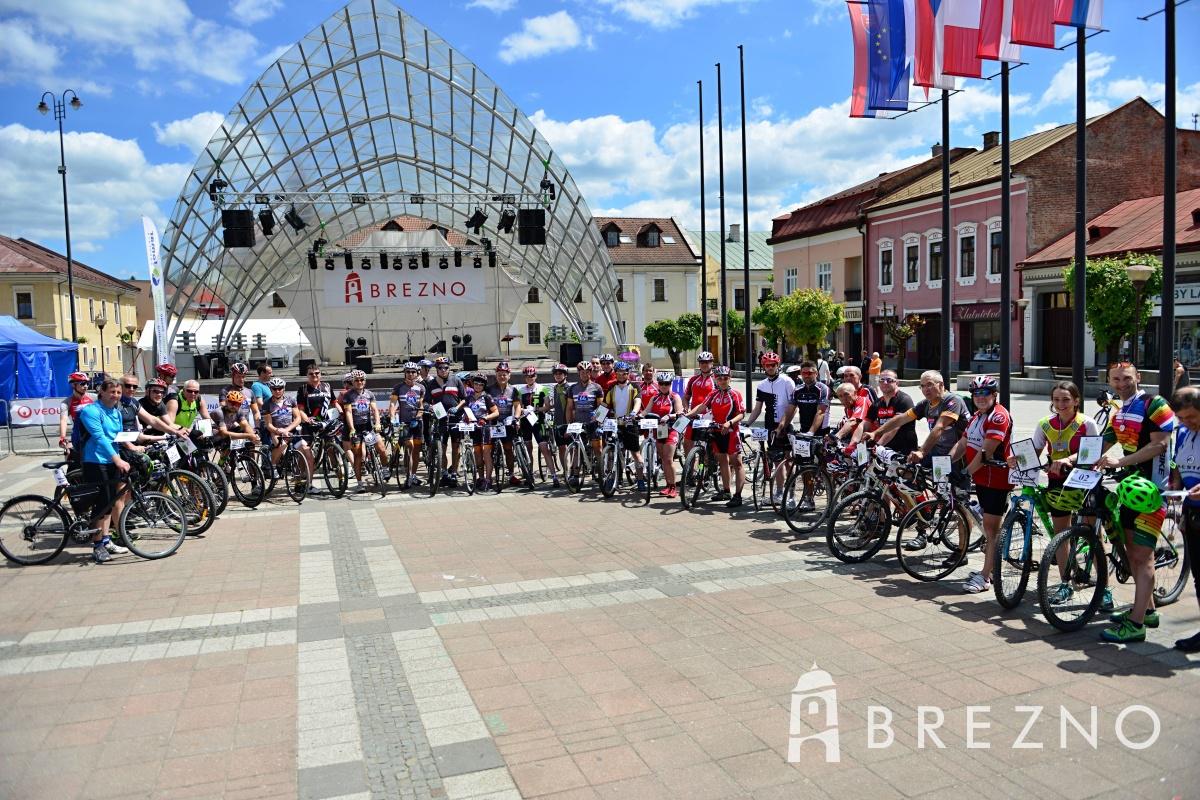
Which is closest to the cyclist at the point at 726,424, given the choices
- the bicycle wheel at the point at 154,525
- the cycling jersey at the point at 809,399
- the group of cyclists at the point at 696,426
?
the group of cyclists at the point at 696,426

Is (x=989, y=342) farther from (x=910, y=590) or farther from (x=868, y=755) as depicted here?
(x=868, y=755)

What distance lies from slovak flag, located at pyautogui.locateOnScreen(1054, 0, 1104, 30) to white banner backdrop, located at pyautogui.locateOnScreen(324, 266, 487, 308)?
26.2 meters

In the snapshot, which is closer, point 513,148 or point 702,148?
point 702,148

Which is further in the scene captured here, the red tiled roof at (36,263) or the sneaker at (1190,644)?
the red tiled roof at (36,263)

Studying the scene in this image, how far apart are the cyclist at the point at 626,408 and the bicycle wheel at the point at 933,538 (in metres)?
4.18

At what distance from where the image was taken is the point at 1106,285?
2381cm

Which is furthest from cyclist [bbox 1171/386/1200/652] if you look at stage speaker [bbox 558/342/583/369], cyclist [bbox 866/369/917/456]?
stage speaker [bbox 558/342/583/369]

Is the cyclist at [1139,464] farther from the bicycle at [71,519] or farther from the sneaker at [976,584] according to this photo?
the bicycle at [71,519]

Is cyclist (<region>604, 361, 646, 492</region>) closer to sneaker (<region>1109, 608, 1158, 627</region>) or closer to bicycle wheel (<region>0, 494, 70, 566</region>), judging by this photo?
sneaker (<region>1109, 608, 1158, 627</region>)

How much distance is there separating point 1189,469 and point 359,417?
31.5 feet

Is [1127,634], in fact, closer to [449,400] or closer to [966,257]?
[449,400]

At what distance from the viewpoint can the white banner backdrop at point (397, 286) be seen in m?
34.5

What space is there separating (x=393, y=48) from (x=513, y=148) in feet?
16.6

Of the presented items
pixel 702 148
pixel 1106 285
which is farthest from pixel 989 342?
pixel 702 148
